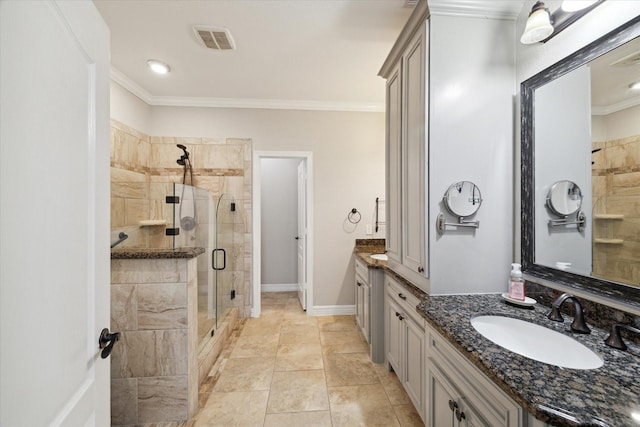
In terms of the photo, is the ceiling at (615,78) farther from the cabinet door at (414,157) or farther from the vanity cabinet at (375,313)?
the vanity cabinet at (375,313)

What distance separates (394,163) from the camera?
214 centimetres

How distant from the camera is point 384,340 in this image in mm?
2381

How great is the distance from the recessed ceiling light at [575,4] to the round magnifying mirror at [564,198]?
76cm

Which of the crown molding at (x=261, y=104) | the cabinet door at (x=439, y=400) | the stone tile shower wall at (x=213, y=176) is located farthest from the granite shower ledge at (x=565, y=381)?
the crown molding at (x=261, y=104)

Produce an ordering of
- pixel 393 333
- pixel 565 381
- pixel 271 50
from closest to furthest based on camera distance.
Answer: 1. pixel 565 381
2. pixel 393 333
3. pixel 271 50

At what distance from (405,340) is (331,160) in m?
2.34

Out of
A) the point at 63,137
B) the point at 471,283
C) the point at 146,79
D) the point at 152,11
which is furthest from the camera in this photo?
the point at 146,79

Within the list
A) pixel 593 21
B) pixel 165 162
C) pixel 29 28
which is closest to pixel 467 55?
pixel 593 21

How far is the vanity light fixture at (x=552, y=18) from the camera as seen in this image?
46.3 inches

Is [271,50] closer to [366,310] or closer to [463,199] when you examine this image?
[463,199]

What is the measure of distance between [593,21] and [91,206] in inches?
83.9

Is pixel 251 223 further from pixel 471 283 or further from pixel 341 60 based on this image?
pixel 471 283

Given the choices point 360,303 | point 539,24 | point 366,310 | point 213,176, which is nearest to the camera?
point 539,24

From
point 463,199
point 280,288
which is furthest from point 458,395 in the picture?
point 280,288
